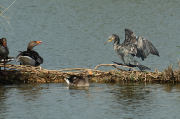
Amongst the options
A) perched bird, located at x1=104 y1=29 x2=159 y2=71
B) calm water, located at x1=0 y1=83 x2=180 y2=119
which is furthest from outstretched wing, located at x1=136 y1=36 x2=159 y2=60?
calm water, located at x1=0 y1=83 x2=180 y2=119

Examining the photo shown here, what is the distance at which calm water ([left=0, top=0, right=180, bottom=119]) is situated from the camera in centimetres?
1148

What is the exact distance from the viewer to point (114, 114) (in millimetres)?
10859

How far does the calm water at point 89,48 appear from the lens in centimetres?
1148

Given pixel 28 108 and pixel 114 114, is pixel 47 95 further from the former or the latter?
pixel 114 114

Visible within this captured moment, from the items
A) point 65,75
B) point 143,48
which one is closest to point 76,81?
point 65,75

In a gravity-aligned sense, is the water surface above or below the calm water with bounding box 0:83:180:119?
above

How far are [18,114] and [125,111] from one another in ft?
9.13

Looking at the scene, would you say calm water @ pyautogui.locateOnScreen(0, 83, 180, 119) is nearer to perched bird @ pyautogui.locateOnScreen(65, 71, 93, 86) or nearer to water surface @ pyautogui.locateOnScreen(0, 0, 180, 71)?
Answer: perched bird @ pyautogui.locateOnScreen(65, 71, 93, 86)

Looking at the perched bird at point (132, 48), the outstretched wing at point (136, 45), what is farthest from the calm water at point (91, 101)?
the outstretched wing at point (136, 45)

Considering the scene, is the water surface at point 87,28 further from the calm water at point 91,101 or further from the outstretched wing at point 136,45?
the calm water at point 91,101

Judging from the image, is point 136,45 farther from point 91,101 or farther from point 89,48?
point 89,48

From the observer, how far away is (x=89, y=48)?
24.1m

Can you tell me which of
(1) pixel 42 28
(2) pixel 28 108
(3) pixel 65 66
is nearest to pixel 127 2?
(1) pixel 42 28

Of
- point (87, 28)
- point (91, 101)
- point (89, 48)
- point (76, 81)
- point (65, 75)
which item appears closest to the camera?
point (91, 101)
